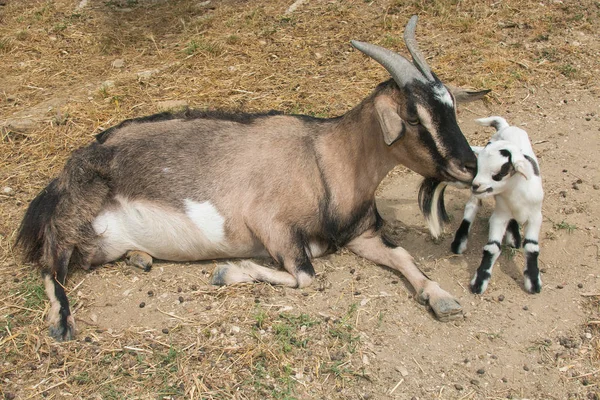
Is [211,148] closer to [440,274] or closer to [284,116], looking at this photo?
[284,116]

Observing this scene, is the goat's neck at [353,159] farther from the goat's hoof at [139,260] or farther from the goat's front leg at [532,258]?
the goat's hoof at [139,260]

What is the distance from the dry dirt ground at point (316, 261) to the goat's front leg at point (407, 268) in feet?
0.23

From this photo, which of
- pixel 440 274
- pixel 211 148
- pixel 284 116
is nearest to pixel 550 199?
pixel 440 274

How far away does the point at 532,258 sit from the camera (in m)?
3.96

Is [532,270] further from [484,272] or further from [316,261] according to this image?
[316,261]

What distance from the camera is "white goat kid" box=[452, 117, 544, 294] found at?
12.4 feet

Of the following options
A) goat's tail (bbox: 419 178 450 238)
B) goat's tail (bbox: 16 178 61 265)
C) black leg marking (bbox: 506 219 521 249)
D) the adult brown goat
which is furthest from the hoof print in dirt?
black leg marking (bbox: 506 219 521 249)

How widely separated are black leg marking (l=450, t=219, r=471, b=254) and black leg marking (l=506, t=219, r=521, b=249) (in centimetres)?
25

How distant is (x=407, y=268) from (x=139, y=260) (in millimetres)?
1657

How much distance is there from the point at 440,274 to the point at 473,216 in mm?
452

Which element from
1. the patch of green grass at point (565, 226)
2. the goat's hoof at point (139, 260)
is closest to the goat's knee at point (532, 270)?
the patch of green grass at point (565, 226)

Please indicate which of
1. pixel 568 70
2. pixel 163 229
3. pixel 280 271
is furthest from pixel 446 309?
pixel 568 70

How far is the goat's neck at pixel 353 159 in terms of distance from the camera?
406 centimetres

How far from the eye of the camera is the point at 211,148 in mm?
4309
